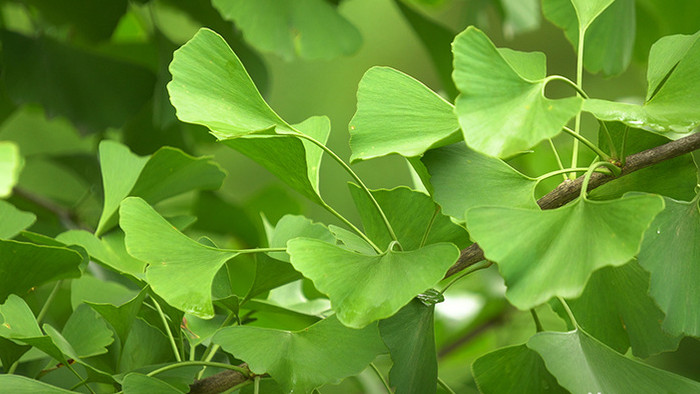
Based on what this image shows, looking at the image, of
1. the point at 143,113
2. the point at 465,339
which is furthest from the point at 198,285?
the point at 465,339

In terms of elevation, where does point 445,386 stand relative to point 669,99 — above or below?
below

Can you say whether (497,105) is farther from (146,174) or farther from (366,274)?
(146,174)

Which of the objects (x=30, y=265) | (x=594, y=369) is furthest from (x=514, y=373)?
(x=30, y=265)

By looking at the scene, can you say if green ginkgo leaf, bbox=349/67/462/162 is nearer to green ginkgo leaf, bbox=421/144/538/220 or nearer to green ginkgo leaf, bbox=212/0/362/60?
green ginkgo leaf, bbox=421/144/538/220

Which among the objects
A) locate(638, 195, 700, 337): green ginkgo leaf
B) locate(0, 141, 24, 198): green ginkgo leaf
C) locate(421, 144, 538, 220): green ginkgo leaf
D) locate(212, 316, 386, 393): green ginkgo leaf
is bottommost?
locate(212, 316, 386, 393): green ginkgo leaf

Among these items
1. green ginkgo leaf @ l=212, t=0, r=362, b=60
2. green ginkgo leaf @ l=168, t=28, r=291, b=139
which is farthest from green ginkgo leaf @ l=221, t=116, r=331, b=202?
green ginkgo leaf @ l=212, t=0, r=362, b=60
